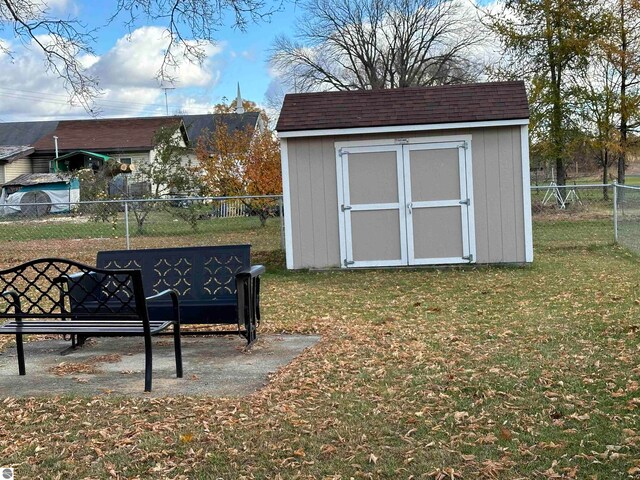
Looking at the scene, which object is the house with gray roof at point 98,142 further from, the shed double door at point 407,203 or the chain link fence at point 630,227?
the shed double door at point 407,203

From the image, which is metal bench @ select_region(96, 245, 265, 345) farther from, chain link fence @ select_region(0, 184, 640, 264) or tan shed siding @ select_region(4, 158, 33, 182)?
tan shed siding @ select_region(4, 158, 33, 182)

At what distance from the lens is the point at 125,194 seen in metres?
28.3

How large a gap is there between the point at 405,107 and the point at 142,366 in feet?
25.2

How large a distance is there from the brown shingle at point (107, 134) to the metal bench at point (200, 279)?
Answer: 132 feet

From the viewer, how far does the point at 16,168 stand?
152 ft

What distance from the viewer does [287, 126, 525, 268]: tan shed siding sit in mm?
12594

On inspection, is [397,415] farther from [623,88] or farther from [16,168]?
[16,168]

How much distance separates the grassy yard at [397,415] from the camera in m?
3.92

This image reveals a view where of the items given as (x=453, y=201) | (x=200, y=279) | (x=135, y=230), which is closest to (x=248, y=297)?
(x=200, y=279)

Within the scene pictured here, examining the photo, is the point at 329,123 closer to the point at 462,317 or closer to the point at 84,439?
the point at 462,317

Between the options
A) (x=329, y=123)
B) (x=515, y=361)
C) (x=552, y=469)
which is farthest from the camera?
(x=329, y=123)

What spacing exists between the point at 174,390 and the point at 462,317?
12.2 feet

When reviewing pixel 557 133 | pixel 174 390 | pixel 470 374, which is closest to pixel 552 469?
pixel 470 374

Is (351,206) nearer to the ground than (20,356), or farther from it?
farther from it
